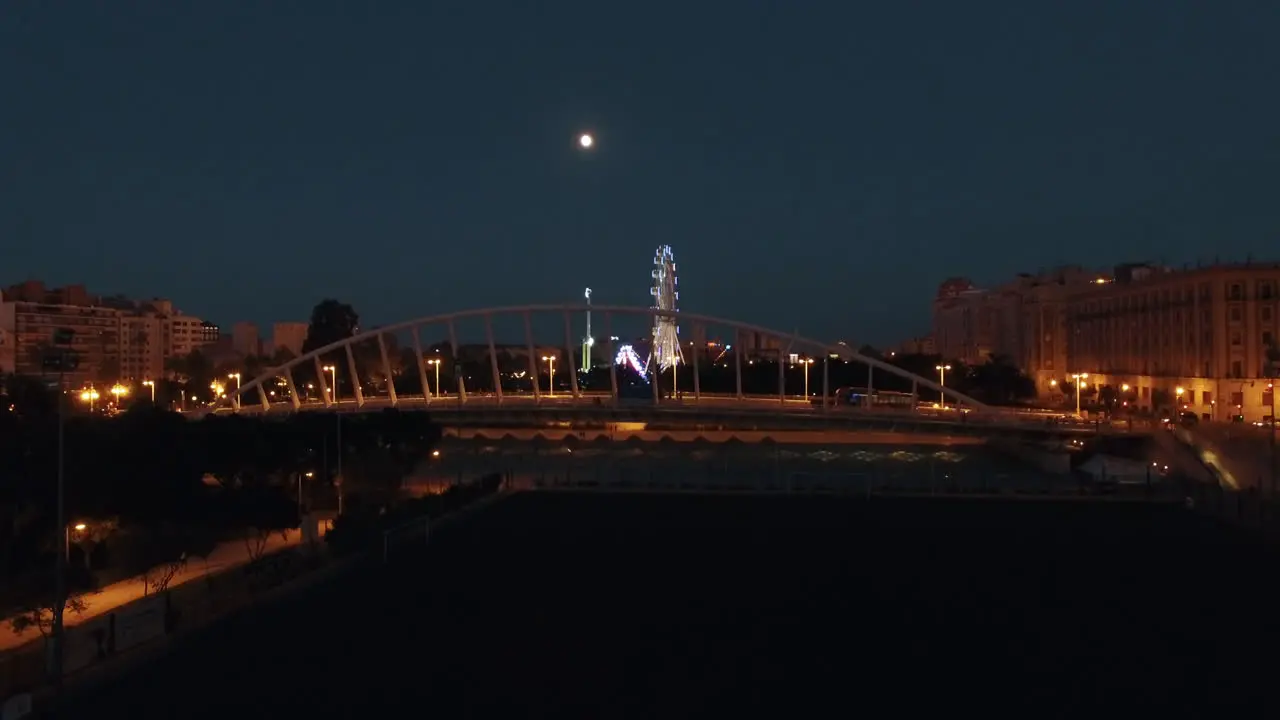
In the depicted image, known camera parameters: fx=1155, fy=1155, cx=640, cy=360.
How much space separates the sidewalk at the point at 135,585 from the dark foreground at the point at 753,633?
3.05 metres

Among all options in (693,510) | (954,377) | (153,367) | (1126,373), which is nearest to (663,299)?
(954,377)

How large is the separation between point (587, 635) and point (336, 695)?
396 cm

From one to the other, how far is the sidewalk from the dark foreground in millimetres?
3050

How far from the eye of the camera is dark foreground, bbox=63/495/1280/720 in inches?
480

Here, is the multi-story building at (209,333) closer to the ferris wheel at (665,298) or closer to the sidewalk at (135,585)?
the ferris wheel at (665,298)

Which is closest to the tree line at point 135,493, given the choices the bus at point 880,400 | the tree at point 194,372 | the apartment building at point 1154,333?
the apartment building at point 1154,333

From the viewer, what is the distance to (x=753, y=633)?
15414 millimetres

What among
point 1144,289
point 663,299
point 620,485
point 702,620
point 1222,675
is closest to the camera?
point 1222,675

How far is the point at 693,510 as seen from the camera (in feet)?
101

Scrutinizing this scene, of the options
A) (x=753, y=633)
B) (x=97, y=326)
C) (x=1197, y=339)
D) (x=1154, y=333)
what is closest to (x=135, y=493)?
(x=753, y=633)

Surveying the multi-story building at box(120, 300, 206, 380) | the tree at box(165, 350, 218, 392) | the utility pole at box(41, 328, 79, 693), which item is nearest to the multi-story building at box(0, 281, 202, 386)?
the multi-story building at box(120, 300, 206, 380)

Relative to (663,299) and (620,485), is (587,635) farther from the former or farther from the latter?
(663,299)

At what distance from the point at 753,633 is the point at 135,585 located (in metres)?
11.7

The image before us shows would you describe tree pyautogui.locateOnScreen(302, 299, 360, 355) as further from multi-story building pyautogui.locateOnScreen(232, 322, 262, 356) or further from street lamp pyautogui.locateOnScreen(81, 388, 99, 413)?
multi-story building pyautogui.locateOnScreen(232, 322, 262, 356)
